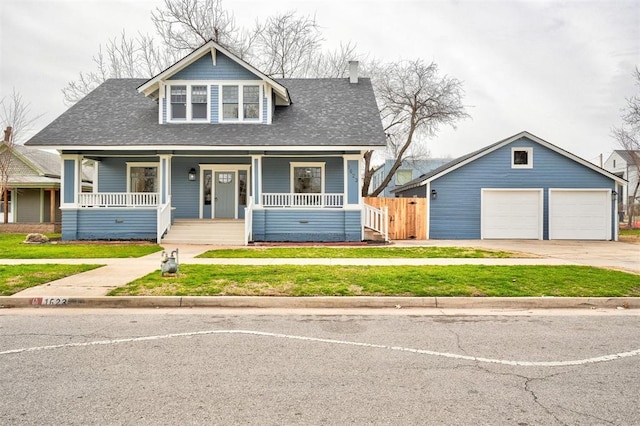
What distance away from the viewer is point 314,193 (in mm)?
18281

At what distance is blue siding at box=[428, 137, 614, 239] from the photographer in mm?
20109

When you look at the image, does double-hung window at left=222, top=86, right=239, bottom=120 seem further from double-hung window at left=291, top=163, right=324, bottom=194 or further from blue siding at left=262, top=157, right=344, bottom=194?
double-hung window at left=291, top=163, right=324, bottom=194

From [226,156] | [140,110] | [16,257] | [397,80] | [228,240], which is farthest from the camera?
[397,80]

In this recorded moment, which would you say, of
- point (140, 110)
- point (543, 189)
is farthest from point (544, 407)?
point (140, 110)

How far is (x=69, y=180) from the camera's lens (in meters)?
17.4

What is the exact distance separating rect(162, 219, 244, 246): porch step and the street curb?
367 inches

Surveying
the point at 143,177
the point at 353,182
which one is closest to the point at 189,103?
the point at 143,177

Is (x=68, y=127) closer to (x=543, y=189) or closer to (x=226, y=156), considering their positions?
(x=226, y=156)

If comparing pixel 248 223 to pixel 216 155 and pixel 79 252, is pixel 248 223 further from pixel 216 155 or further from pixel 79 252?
pixel 79 252

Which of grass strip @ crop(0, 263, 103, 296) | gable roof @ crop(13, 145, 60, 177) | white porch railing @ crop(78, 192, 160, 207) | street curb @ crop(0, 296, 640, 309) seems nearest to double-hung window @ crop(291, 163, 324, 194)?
white porch railing @ crop(78, 192, 160, 207)

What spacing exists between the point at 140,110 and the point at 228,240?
26.8 ft

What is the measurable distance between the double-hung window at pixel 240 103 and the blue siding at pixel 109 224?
210 inches

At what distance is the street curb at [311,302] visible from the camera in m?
7.25

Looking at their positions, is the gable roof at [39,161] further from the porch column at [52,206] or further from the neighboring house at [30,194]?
the porch column at [52,206]
